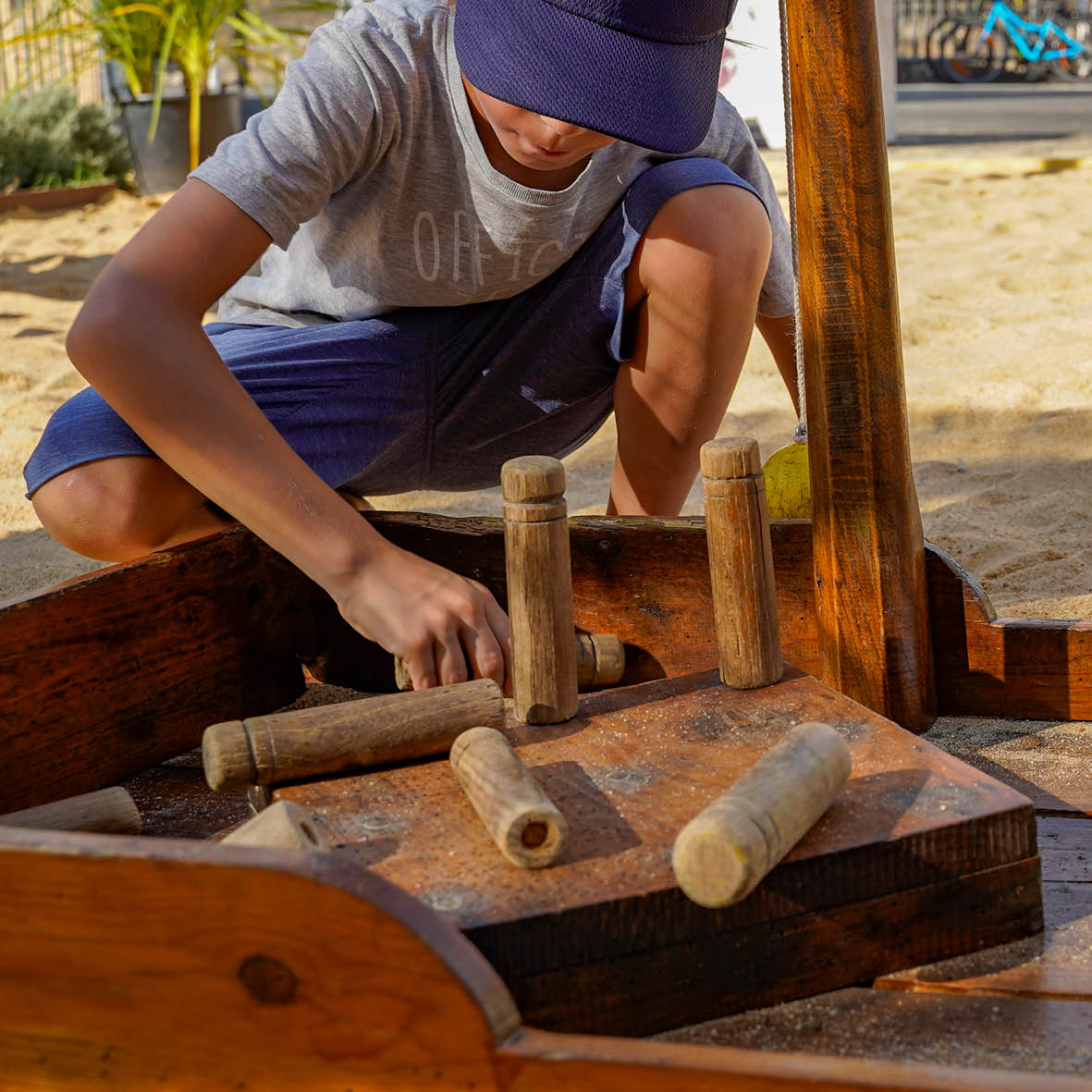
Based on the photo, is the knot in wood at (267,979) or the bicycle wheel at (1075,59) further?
the bicycle wheel at (1075,59)

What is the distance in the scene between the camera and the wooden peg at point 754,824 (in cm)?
108

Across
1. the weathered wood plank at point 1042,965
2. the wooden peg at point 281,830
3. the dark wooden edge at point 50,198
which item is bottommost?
the weathered wood plank at point 1042,965

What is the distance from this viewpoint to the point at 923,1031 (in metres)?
1.11

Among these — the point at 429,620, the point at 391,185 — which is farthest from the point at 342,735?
the point at 391,185

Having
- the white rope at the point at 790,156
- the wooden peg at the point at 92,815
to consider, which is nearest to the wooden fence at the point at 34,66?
the white rope at the point at 790,156

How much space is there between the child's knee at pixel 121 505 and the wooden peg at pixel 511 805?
2.38ft

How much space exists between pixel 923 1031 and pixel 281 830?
0.54 m

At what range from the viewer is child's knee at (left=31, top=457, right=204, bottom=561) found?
1827 mm

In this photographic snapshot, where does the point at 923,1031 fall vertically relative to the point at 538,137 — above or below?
below

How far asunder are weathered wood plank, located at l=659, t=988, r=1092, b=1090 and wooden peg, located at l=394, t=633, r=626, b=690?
59 centimetres

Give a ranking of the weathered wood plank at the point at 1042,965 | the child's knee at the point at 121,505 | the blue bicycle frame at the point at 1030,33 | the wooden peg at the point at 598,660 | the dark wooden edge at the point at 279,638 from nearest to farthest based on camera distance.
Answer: the weathered wood plank at the point at 1042,965 → the dark wooden edge at the point at 279,638 → the wooden peg at the point at 598,660 → the child's knee at the point at 121,505 → the blue bicycle frame at the point at 1030,33

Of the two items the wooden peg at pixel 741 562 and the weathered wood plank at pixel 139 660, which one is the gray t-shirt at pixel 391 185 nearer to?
the weathered wood plank at pixel 139 660

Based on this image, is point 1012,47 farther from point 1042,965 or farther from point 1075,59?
point 1042,965

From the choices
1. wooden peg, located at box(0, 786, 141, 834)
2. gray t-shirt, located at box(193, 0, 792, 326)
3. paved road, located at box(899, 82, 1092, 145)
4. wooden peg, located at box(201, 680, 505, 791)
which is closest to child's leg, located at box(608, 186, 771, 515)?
gray t-shirt, located at box(193, 0, 792, 326)
